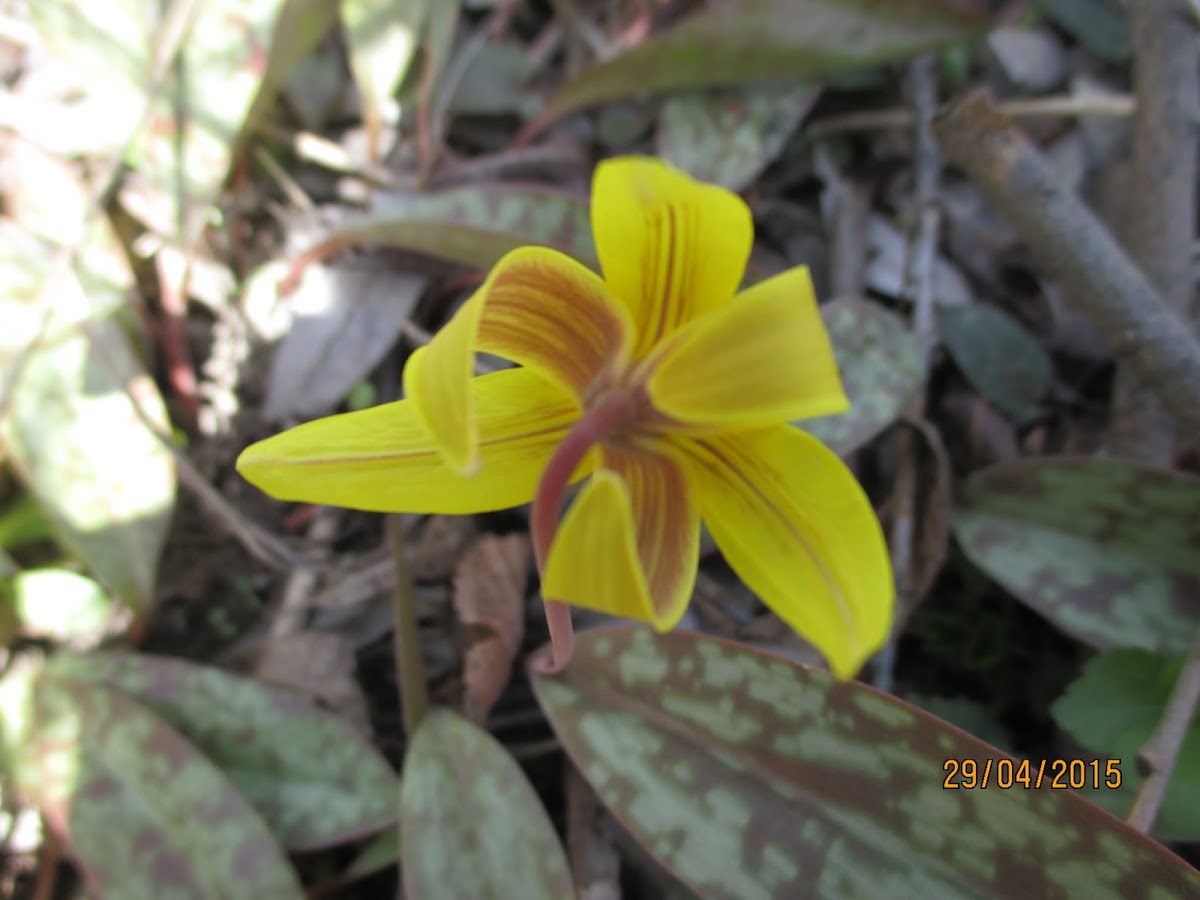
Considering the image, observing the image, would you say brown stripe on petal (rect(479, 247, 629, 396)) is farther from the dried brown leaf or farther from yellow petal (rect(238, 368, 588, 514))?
the dried brown leaf

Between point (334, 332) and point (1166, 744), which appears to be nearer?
point (1166, 744)

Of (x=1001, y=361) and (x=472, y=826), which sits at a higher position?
(x=1001, y=361)

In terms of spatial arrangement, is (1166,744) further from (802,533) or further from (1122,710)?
(802,533)

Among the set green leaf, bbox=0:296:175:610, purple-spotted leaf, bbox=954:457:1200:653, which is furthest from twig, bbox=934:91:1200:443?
green leaf, bbox=0:296:175:610

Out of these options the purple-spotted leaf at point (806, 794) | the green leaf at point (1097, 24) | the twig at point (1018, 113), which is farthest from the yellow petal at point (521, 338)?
the green leaf at point (1097, 24)

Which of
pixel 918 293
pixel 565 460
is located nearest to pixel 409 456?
pixel 565 460

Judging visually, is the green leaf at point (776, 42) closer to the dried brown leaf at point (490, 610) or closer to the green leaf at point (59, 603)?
the dried brown leaf at point (490, 610)
